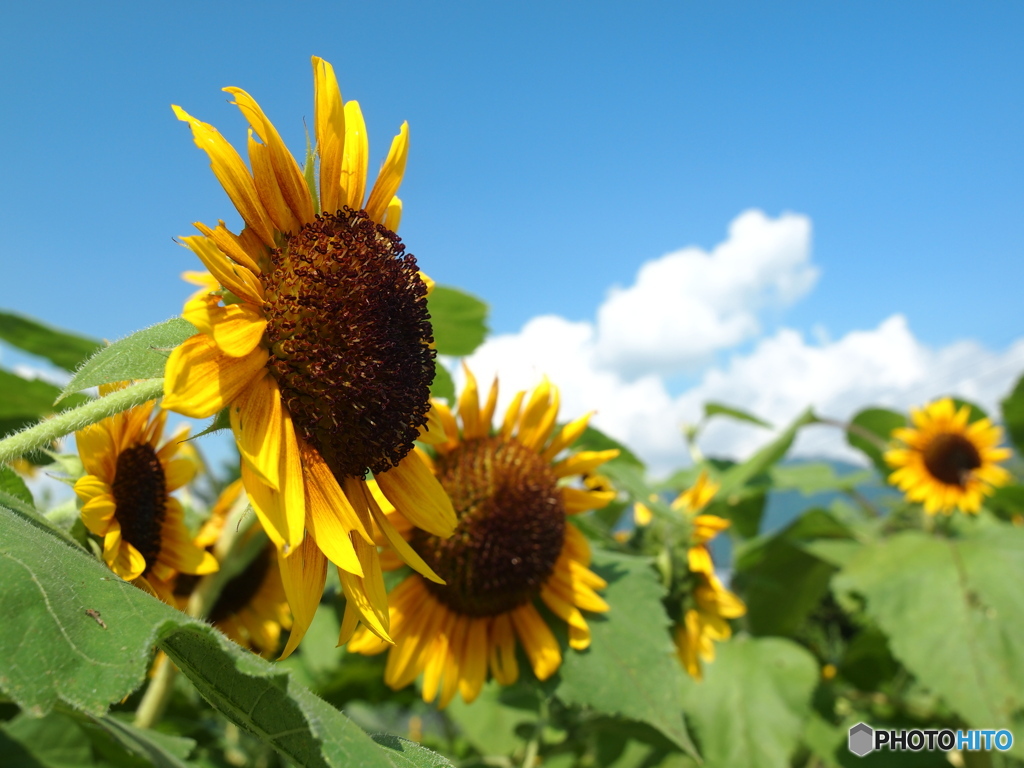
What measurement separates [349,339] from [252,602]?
52.7 inches

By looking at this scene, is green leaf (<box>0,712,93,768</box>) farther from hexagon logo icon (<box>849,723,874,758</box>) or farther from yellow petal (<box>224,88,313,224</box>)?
hexagon logo icon (<box>849,723,874,758</box>)

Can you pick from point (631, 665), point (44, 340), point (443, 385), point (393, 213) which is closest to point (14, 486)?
point (393, 213)

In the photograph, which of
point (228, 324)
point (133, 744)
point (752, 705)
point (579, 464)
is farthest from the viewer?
point (752, 705)

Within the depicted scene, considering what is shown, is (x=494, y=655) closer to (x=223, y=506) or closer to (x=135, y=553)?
(x=223, y=506)

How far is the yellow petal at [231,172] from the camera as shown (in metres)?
1.03

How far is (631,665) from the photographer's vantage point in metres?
1.68

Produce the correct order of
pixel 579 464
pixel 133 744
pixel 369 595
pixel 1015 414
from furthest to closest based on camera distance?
pixel 1015 414, pixel 579 464, pixel 133 744, pixel 369 595

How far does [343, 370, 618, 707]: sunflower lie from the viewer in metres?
1.72

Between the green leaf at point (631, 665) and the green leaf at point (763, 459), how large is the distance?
102 centimetres

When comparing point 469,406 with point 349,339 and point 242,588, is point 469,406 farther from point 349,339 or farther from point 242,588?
point 242,588

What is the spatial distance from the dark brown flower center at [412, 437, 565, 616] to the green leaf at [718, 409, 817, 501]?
1168 millimetres

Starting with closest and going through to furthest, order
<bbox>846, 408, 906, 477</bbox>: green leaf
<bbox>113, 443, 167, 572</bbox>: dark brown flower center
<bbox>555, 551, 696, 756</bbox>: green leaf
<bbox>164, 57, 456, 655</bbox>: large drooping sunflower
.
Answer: <bbox>164, 57, 456, 655</bbox>: large drooping sunflower → <bbox>113, 443, 167, 572</bbox>: dark brown flower center → <bbox>555, 551, 696, 756</bbox>: green leaf → <bbox>846, 408, 906, 477</bbox>: green leaf

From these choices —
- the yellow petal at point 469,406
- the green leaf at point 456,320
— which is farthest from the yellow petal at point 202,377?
the green leaf at point 456,320

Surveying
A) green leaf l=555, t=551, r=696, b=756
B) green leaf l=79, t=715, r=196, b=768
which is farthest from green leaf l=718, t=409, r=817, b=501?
green leaf l=79, t=715, r=196, b=768
